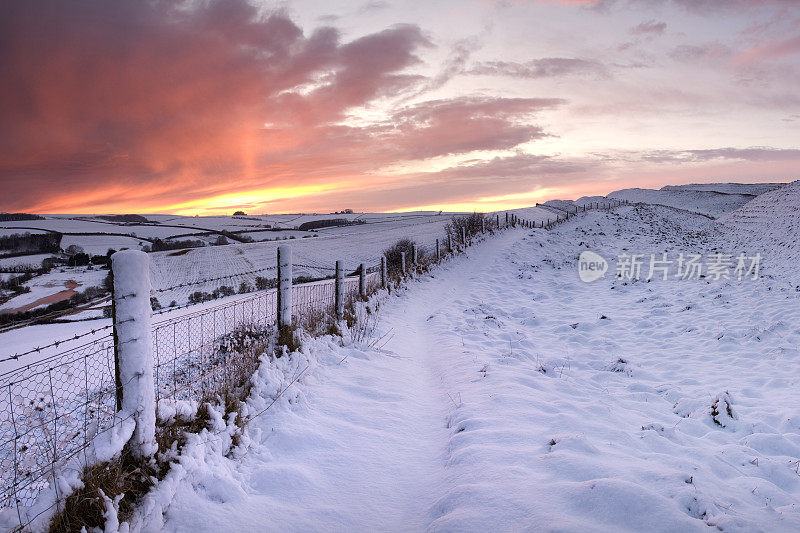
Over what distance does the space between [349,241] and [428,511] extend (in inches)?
1721

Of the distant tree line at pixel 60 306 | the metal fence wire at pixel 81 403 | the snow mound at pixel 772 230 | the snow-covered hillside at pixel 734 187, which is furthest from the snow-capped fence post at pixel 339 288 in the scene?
Result: the snow-covered hillside at pixel 734 187

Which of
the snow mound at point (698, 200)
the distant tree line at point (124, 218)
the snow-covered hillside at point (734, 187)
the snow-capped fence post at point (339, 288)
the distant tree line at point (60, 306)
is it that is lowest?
the distant tree line at point (60, 306)

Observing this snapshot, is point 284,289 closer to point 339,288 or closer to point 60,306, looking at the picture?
point 339,288

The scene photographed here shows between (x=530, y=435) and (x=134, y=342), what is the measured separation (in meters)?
4.19

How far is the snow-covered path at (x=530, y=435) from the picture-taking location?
3.44 meters

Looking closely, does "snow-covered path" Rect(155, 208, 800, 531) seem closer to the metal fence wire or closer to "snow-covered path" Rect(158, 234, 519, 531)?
"snow-covered path" Rect(158, 234, 519, 531)

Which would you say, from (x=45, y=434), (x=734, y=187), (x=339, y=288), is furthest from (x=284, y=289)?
(x=734, y=187)

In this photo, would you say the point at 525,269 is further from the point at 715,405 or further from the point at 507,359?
the point at 715,405

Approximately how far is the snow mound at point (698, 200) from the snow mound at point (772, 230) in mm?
34709

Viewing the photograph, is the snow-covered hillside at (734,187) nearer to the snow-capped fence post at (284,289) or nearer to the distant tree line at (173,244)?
the distant tree line at (173,244)

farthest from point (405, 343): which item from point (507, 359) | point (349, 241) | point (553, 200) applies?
point (553, 200)

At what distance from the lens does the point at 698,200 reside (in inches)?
3819

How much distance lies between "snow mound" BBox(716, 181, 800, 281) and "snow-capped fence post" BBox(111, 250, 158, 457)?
19.0m

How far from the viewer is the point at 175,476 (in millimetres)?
3551
